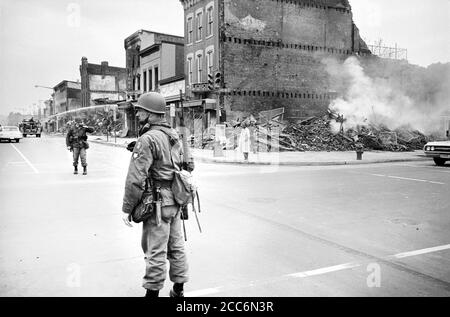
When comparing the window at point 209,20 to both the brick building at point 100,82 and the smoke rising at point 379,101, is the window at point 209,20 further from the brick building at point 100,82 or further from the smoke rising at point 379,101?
the brick building at point 100,82

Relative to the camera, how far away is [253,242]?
215 inches

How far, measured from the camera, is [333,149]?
24.5m

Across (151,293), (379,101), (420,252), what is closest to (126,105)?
(379,101)

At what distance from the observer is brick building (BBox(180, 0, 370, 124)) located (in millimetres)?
27453

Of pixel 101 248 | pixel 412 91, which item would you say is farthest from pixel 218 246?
pixel 412 91

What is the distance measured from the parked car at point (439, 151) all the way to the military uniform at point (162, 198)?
15782 millimetres

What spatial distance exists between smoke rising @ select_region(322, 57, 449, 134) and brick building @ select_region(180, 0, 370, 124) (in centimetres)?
107

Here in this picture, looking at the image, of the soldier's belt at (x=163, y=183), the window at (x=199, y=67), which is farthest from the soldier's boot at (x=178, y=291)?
the window at (x=199, y=67)

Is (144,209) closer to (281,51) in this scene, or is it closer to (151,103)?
(151,103)

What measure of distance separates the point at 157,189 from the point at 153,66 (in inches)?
1471

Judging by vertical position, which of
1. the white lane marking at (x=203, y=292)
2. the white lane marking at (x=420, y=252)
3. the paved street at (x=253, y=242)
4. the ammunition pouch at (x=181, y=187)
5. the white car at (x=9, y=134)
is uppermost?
the white car at (x=9, y=134)

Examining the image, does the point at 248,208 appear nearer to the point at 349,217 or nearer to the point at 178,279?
the point at 349,217

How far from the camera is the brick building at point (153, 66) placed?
3512 centimetres
